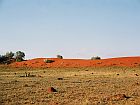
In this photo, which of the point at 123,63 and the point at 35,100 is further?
the point at 123,63

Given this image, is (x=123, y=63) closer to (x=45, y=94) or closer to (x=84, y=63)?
(x=84, y=63)

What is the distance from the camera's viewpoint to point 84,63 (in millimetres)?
63656

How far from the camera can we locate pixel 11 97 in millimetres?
17656

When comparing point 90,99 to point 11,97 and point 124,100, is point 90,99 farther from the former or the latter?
point 11,97

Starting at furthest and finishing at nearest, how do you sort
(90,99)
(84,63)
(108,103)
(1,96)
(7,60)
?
(7,60)
(84,63)
(1,96)
(90,99)
(108,103)

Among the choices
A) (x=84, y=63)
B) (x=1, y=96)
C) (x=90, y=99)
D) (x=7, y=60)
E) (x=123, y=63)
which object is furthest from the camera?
(x=7, y=60)

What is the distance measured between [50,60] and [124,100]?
177 ft

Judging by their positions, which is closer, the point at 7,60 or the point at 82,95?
the point at 82,95

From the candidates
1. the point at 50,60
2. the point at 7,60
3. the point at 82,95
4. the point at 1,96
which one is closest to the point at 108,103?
the point at 82,95

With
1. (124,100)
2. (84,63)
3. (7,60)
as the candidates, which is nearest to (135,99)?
(124,100)

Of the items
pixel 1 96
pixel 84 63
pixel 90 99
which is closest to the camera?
pixel 90 99

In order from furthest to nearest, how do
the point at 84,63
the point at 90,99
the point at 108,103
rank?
the point at 84,63 → the point at 90,99 → the point at 108,103

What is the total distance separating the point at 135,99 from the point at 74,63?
4820 centimetres

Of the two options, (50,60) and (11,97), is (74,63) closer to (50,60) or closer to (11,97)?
(50,60)
